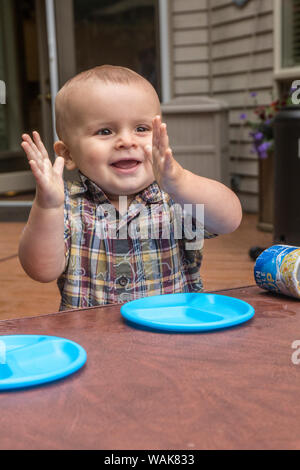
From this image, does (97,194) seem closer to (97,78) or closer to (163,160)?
(97,78)


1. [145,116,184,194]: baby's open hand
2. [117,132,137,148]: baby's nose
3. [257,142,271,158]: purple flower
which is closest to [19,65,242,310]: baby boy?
[117,132,137,148]: baby's nose

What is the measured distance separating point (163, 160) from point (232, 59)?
14.9 ft

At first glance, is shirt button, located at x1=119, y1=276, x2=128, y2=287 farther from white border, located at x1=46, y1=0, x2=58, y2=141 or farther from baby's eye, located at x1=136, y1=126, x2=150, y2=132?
white border, located at x1=46, y1=0, x2=58, y2=141

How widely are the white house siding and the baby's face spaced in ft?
12.4

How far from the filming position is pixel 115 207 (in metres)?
1.14

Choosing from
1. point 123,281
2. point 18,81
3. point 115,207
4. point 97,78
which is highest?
point 18,81

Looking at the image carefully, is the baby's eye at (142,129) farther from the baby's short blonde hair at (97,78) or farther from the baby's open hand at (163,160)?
the baby's open hand at (163,160)

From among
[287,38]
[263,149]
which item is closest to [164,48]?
[287,38]

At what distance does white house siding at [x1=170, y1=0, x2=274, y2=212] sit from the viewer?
4.68m

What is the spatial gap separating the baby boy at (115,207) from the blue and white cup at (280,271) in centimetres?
13

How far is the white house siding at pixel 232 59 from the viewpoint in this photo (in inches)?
184

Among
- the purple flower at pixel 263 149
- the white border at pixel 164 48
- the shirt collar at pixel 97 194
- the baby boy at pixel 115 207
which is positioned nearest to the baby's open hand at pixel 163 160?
the baby boy at pixel 115 207
